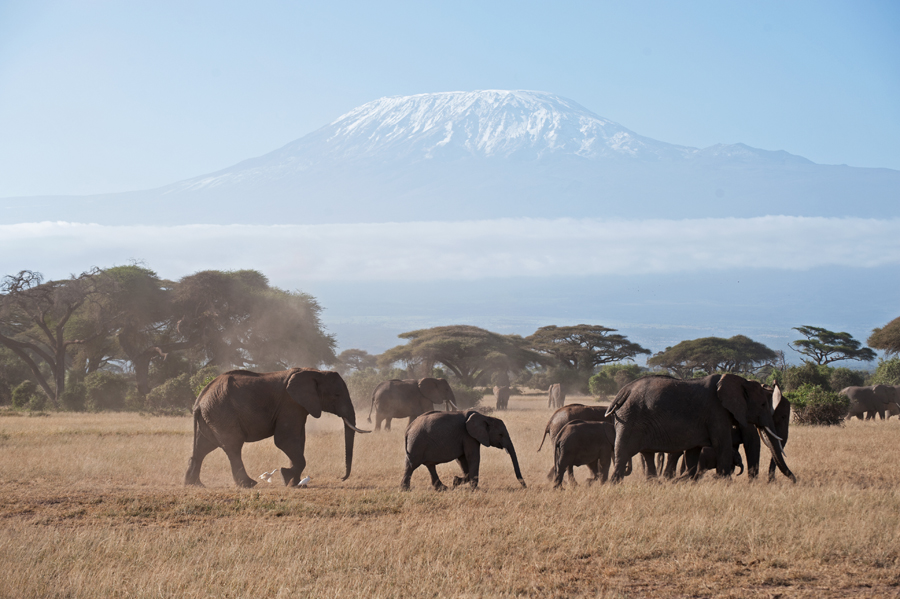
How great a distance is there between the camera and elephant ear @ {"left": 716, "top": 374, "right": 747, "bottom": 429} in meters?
11.8

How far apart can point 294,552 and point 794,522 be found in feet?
19.1

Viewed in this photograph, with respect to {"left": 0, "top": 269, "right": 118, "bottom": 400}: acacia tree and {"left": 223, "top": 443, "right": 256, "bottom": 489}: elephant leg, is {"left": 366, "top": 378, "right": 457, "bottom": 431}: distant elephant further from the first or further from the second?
{"left": 0, "top": 269, "right": 118, "bottom": 400}: acacia tree

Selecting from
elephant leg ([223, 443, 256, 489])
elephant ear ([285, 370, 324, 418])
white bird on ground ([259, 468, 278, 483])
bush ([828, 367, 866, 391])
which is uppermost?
elephant ear ([285, 370, 324, 418])

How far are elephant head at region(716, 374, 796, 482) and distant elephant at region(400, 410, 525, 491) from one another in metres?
3.64

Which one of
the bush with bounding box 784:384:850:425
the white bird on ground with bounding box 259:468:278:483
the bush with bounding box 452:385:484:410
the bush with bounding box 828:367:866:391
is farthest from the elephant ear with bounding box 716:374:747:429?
the bush with bounding box 828:367:866:391

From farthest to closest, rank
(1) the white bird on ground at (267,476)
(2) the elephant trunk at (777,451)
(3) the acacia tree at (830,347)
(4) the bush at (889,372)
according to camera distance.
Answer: (3) the acacia tree at (830,347) < (4) the bush at (889,372) < (1) the white bird on ground at (267,476) < (2) the elephant trunk at (777,451)

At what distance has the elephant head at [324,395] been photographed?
42.5 feet

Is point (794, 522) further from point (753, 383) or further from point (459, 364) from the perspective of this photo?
point (459, 364)

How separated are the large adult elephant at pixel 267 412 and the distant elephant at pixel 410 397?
28.9ft

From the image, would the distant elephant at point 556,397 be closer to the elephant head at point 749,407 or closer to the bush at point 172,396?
the bush at point 172,396

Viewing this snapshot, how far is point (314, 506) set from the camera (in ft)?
33.2

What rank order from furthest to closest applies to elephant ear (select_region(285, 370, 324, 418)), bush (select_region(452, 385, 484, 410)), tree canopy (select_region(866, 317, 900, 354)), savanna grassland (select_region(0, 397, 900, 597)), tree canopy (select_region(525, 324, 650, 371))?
1. tree canopy (select_region(525, 324, 650, 371))
2. tree canopy (select_region(866, 317, 900, 354))
3. bush (select_region(452, 385, 484, 410))
4. elephant ear (select_region(285, 370, 324, 418))
5. savanna grassland (select_region(0, 397, 900, 597))

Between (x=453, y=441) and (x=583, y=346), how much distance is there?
52883 mm

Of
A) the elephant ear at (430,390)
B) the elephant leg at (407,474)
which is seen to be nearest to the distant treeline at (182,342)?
the elephant ear at (430,390)
